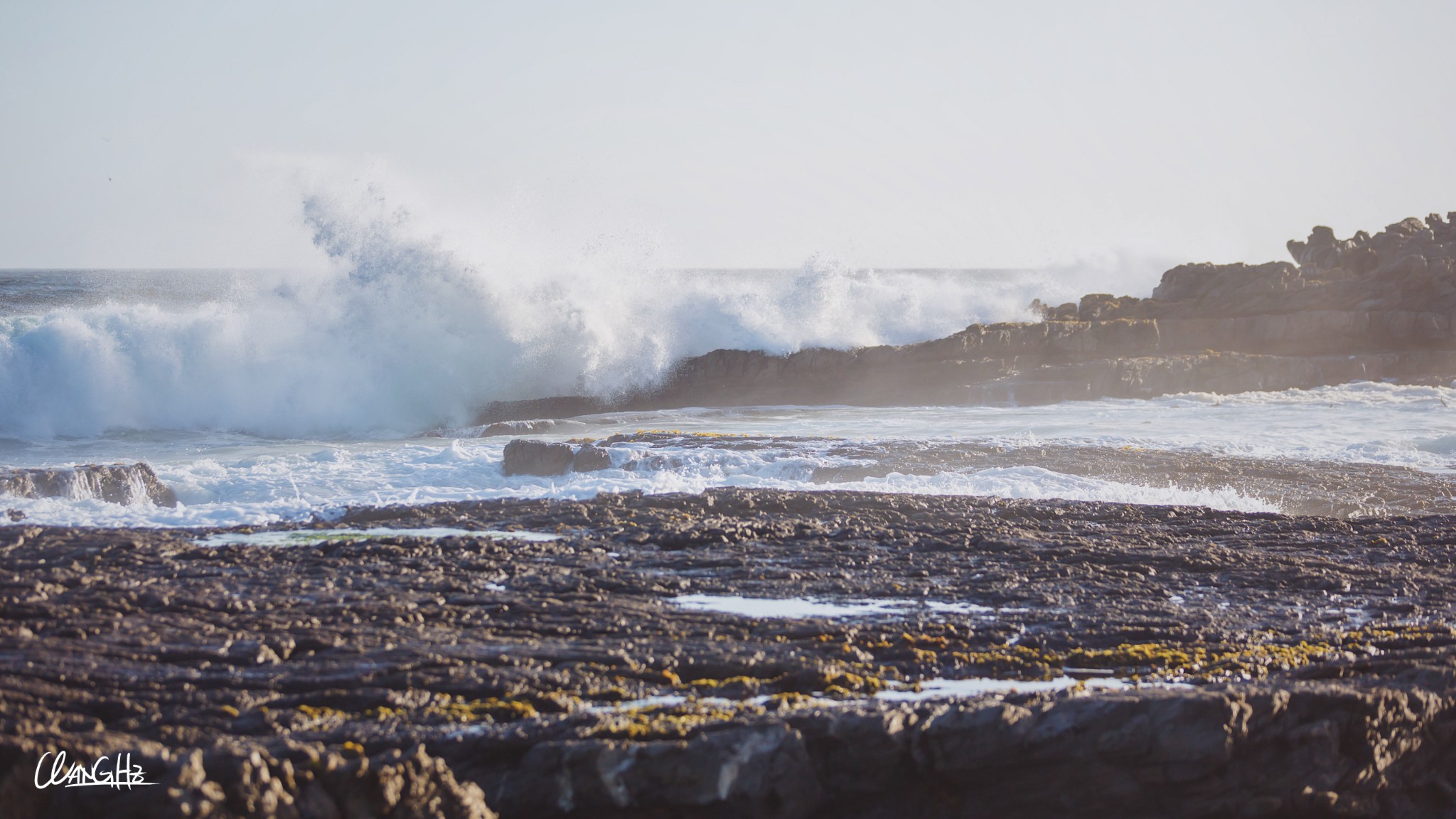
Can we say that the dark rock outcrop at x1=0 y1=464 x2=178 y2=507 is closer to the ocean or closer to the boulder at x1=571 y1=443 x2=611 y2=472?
the ocean

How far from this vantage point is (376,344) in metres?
22.0

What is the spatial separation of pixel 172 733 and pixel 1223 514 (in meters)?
8.56

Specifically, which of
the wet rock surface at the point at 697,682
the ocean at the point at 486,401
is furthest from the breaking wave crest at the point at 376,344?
the wet rock surface at the point at 697,682

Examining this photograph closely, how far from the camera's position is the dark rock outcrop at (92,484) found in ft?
34.0

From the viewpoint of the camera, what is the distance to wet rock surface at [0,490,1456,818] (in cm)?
391

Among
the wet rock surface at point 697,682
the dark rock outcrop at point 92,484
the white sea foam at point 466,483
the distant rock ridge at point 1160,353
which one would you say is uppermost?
the distant rock ridge at point 1160,353

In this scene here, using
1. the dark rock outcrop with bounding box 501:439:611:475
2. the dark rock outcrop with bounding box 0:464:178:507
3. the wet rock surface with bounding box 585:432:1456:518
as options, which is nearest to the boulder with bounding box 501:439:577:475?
the dark rock outcrop with bounding box 501:439:611:475

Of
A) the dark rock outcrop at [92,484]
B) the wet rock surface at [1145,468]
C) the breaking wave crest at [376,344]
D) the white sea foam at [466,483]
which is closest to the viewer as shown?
the white sea foam at [466,483]

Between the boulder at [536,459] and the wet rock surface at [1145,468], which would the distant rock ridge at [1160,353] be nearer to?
the wet rock surface at [1145,468]

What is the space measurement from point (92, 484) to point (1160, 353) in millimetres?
22164

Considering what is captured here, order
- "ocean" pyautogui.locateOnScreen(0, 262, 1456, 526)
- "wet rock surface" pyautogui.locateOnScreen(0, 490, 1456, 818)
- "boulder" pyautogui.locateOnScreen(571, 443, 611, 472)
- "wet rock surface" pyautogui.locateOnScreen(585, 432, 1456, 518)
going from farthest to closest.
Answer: "boulder" pyautogui.locateOnScreen(571, 443, 611, 472), "ocean" pyautogui.locateOnScreen(0, 262, 1456, 526), "wet rock surface" pyautogui.locateOnScreen(585, 432, 1456, 518), "wet rock surface" pyautogui.locateOnScreen(0, 490, 1456, 818)

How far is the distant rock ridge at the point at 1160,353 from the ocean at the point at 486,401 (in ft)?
2.83

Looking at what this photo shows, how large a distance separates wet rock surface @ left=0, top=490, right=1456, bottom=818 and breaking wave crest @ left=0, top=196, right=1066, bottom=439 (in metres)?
13.9

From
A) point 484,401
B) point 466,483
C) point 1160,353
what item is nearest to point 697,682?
point 466,483
